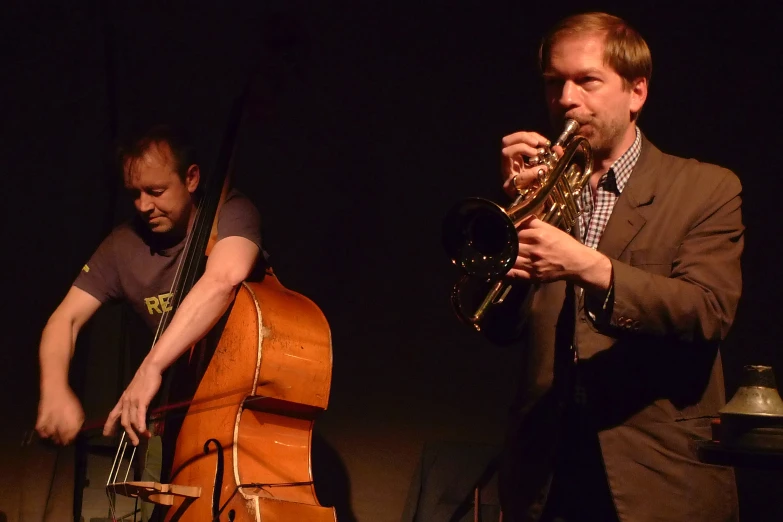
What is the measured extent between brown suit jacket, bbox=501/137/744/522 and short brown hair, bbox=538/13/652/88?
214 millimetres

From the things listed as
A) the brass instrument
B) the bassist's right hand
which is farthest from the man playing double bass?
the brass instrument

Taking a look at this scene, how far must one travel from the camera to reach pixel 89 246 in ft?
12.3

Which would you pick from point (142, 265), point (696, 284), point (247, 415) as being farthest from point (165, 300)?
point (696, 284)

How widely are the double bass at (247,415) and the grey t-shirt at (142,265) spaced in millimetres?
190

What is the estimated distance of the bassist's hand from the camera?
2.28m

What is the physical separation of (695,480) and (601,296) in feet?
1.29

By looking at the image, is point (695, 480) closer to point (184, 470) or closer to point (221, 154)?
point (184, 470)

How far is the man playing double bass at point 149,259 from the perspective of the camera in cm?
250

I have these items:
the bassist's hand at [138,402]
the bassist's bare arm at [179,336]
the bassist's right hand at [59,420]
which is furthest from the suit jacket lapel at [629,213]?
the bassist's right hand at [59,420]

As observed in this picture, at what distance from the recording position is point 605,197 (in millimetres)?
1896

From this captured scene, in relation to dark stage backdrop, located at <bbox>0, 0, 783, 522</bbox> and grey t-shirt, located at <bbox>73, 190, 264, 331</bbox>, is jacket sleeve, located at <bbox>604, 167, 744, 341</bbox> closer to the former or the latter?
grey t-shirt, located at <bbox>73, 190, 264, 331</bbox>

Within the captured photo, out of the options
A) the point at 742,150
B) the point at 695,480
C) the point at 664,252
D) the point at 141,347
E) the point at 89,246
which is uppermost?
the point at 742,150

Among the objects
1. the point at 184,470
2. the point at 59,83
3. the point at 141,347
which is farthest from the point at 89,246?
the point at 184,470

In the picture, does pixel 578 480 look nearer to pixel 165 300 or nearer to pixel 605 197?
pixel 605 197
